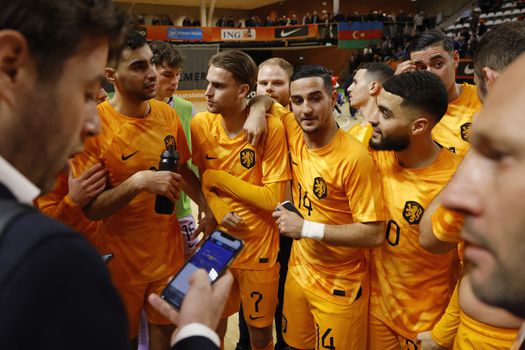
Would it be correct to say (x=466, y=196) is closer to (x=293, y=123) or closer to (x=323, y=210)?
(x=323, y=210)

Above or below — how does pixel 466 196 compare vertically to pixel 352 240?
above

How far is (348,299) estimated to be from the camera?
2.44m

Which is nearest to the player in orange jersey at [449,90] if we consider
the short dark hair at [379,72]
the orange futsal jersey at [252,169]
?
the short dark hair at [379,72]

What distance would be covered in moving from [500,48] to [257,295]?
225cm

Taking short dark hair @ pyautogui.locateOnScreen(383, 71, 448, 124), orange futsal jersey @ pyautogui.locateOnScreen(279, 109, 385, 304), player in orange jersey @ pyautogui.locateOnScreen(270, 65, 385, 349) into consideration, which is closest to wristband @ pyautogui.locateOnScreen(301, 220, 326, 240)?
player in orange jersey @ pyautogui.locateOnScreen(270, 65, 385, 349)

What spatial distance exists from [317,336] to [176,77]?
2.70 m

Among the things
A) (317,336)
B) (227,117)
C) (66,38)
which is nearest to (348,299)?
(317,336)

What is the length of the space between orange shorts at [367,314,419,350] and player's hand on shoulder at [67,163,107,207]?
5.89 feet

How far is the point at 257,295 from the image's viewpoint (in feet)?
9.30

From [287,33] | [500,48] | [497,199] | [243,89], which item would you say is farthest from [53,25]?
[287,33]

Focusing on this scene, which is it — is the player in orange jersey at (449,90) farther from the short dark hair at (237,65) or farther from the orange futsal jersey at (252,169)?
the short dark hair at (237,65)

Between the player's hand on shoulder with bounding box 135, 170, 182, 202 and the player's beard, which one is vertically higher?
the player's beard

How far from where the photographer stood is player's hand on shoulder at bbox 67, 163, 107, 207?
2.34 meters

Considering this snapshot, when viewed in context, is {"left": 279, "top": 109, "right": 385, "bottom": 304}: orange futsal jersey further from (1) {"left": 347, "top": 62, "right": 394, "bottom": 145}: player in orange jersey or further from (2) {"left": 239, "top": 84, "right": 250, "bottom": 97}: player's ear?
(1) {"left": 347, "top": 62, "right": 394, "bottom": 145}: player in orange jersey
